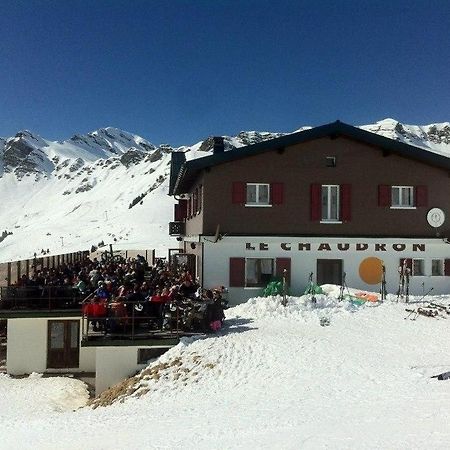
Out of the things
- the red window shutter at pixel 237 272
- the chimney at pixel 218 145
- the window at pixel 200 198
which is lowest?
the red window shutter at pixel 237 272

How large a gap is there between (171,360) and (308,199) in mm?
10623

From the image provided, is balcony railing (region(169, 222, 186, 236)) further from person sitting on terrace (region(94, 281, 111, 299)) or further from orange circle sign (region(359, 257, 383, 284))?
person sitting on terrace (region(94, 281, 111, 299))

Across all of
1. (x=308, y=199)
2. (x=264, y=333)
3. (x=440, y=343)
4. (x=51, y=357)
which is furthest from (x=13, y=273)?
(x=440, y=343)

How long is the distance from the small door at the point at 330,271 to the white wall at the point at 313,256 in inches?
9.1

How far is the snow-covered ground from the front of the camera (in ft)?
28.4

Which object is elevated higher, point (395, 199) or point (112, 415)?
point (395, 199)

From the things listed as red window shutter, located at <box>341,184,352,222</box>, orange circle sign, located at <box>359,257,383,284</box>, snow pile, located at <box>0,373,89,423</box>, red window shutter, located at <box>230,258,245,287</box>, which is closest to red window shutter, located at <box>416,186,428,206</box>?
red window shutter, located at <box>341,184,352,222</box>

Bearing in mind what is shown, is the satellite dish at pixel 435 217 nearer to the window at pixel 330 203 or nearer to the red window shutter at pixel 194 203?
the window at pixel 330 203

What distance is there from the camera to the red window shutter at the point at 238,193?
21844mm

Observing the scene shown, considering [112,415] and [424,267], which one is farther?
[424,267]

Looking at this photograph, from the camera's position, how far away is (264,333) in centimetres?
1578

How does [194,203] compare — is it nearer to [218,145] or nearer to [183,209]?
[218,145]

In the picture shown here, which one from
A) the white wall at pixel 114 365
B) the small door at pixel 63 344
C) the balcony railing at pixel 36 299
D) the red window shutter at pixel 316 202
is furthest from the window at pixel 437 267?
the small door at pixel 63 344

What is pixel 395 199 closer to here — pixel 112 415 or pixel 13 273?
pixel 112 415
